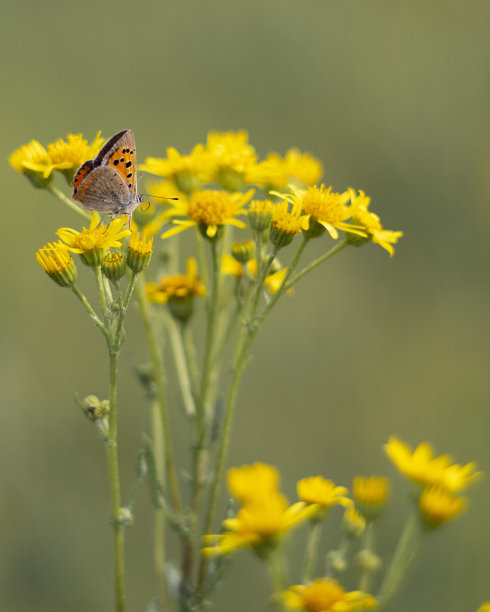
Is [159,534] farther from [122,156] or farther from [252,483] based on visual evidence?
[122,156]

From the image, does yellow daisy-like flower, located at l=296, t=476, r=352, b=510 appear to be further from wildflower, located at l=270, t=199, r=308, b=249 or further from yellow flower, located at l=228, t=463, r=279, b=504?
wildflower, located at l=270, t=199, r=308, b=249

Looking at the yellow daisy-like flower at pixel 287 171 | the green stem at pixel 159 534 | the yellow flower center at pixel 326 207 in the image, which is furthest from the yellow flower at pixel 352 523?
the yellow daisy-like flower at pixel 287 171

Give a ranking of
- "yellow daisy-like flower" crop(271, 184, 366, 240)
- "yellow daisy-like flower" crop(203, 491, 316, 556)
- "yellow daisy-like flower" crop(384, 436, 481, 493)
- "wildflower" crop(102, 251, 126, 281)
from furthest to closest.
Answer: "yellow daisy-like flower" crop(271, 184, 366, 240) → "wildflower" crop(102, 251, 126, 281) → "yellow daisy-like flower" crop(384, 436, 481, 493) → "yellow daisy-like flower" crop(203, 491, 316, 556)

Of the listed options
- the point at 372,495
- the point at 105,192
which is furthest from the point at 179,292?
the point at 372,495

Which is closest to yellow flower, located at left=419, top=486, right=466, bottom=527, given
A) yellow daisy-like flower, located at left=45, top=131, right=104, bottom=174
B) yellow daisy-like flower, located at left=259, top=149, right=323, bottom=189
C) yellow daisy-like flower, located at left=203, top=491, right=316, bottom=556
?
yellow daisy-like flower, located at left=203, top=491, right=316, bottom=556

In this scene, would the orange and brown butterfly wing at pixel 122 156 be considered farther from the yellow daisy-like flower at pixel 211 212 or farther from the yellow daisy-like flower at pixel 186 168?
the yellow daisy-like flower at pixel 211 212

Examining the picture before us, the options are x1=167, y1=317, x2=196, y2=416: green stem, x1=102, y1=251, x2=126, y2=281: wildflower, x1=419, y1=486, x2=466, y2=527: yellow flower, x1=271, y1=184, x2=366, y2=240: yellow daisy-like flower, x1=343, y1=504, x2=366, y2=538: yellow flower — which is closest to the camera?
x1=419, y1=486, x2=466, y2=527: yellow flower
